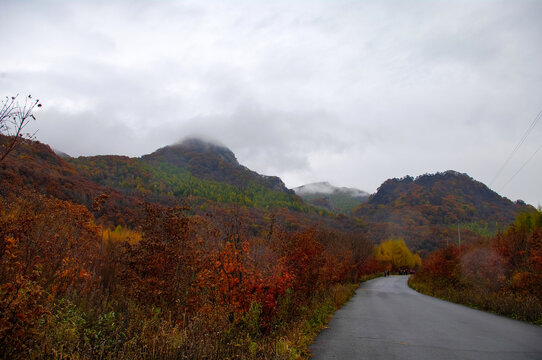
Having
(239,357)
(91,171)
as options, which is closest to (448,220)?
(91,171)

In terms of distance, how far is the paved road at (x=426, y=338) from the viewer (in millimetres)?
7754

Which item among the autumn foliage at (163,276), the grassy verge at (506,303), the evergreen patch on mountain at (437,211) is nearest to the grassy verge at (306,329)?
the autumn foliage at (163,276)

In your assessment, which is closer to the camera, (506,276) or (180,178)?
(506,276)

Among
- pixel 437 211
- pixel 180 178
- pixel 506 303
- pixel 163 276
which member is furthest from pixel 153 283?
pixel 437 211

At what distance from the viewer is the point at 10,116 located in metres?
4.52

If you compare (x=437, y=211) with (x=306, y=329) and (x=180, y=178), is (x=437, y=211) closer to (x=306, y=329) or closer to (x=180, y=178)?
(x=180, y=178)

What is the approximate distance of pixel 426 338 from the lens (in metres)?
9.58

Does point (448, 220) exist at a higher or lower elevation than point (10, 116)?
higher

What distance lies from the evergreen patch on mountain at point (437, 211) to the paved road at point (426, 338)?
99.7 m

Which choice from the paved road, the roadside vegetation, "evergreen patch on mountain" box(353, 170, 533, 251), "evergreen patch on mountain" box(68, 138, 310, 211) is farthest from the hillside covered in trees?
"evergreen patch on mountain" box(353, 170, 533, 251)

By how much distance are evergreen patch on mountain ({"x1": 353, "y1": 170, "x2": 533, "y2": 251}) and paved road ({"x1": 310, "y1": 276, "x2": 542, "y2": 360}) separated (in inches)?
3925

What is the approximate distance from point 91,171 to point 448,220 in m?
132

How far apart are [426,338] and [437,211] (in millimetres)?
151859

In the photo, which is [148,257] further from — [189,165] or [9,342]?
[189,165]
